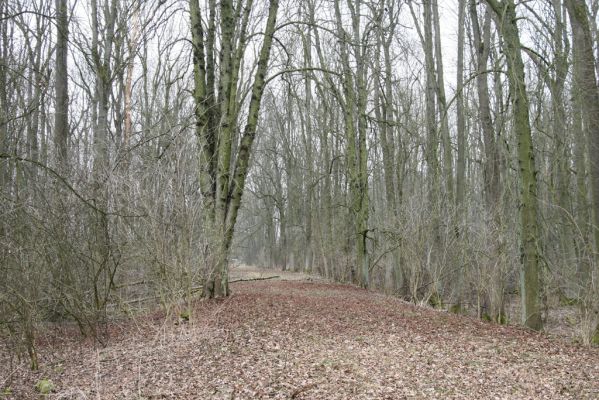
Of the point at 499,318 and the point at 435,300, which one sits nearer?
the point at 499,318

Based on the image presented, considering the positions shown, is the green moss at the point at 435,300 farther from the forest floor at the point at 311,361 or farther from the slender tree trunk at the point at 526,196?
the slender tree trunk at the point at 526,196

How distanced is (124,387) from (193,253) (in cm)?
268

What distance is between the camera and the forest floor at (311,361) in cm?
484

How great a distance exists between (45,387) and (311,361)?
9.72 ft

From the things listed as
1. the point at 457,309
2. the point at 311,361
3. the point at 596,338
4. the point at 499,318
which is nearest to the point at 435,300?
the point at 457,309

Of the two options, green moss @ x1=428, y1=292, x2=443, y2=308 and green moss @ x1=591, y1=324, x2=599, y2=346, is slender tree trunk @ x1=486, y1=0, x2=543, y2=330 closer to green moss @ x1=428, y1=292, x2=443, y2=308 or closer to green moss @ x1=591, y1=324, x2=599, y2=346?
green moss @ x1=591, y1=324, x2=599, y2=346

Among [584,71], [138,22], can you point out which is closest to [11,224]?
[584,71]

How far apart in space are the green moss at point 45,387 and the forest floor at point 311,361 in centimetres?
5

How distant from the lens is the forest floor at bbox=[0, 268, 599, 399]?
15.9 ft

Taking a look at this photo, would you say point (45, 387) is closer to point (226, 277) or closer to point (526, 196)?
point (226, 277)

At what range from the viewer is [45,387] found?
18.2ft

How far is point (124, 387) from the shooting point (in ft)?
17.3

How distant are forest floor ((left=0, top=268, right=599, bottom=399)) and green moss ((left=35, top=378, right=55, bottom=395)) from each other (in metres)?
0.05

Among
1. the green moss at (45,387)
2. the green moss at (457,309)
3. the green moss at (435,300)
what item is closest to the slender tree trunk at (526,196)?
the green moss at (457,309)
